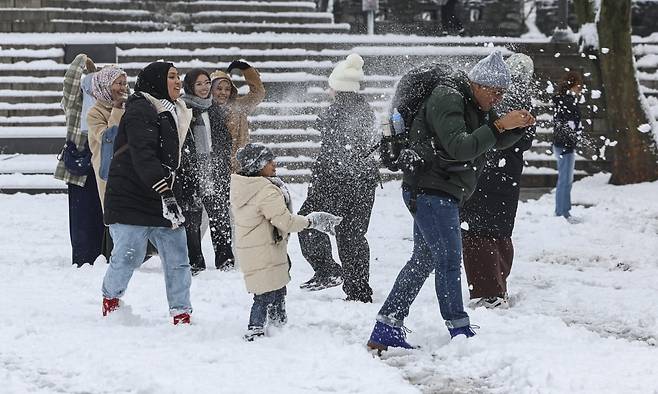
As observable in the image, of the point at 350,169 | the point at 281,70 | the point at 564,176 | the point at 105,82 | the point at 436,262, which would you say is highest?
the point at 105,82

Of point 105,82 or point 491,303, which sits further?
point 105,82

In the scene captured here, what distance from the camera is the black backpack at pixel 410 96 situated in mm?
6000

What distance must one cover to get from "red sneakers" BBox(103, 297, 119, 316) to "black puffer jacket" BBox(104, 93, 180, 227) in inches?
22.2

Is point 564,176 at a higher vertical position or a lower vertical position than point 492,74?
lower

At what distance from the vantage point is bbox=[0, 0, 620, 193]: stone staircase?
15992 millimetres

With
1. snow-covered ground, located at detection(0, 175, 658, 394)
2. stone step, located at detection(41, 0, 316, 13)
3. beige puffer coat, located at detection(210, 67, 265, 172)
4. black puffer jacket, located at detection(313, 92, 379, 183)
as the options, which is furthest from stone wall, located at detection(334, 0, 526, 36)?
black puffer jacket, located at detection(313, 92, 379, 183)

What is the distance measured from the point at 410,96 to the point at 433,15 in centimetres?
1873

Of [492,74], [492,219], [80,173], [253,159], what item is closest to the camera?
[492,74]

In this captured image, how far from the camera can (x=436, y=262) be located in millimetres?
6082

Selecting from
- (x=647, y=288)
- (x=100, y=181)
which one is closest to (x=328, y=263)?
(x=100, y=181)

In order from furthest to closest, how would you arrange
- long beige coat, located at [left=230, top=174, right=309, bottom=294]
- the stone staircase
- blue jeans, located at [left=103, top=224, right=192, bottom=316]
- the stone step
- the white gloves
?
the stone step → the stone staircase → blue jeans, located at [left=103, top=224, right=192, bottom=316] → the white gloves → long beige coat, located at [left=230, top=174, right=309, bottom=294]

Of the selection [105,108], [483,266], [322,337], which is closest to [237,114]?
[105,108]

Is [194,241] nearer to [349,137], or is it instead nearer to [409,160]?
[349,137]

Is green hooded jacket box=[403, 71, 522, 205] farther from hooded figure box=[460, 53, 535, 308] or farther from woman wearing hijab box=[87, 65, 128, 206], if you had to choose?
woman wearing hijab box=[87, 65, 128, 206]
